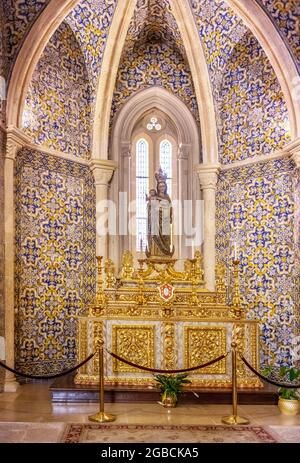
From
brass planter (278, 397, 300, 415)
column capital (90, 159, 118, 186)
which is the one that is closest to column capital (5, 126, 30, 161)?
column capital (90, 159, 118, 186)

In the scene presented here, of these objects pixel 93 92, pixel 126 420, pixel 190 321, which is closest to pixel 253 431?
pixel 126 420

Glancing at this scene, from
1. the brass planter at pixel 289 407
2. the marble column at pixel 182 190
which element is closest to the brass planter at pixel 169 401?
the brass planter at pixel 289 407

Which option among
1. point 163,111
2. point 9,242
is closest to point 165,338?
point 9,242

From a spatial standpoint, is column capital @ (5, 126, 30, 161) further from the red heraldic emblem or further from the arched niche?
the red heraldic emblem

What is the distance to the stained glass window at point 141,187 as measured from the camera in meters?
11.9

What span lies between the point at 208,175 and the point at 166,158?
46.3 inches

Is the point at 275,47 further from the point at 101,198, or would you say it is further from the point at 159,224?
the point at 101,198

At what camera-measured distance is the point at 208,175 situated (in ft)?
38.1

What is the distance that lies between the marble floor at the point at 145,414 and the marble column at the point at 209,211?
3993mm

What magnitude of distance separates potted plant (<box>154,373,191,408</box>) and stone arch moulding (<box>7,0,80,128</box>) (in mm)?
4935

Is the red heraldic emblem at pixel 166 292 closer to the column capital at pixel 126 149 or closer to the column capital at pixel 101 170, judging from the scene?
the column capital at pixel 101 170

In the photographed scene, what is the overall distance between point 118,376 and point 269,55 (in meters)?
6.11

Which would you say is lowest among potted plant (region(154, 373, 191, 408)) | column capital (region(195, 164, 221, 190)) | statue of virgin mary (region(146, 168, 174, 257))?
potted plant (region(154, 373, 191, 408))

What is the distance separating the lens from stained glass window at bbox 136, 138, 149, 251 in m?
11.9
